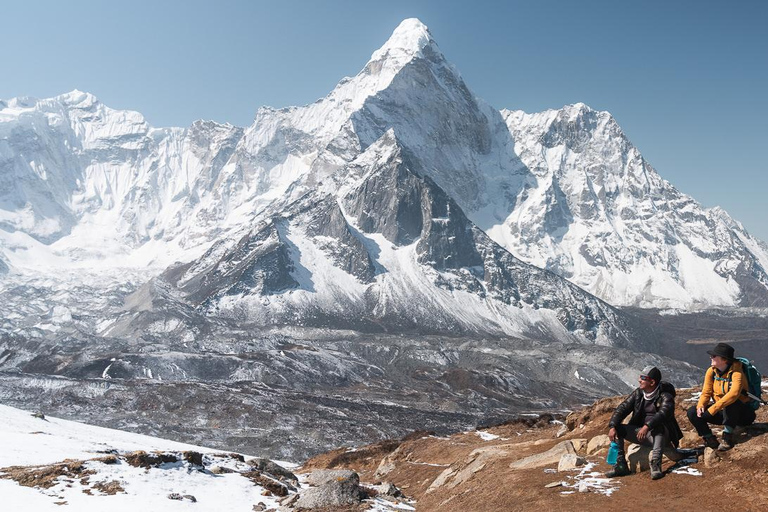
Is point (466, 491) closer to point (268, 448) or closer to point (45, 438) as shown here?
point (45, 438)

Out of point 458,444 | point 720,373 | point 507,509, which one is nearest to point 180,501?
point 507,509

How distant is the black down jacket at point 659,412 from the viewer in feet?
67.8

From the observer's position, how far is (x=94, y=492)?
28.2 m

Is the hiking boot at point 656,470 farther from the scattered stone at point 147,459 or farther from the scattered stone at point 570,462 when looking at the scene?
the scattered stone at point 147,459

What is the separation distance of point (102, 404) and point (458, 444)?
161 metres

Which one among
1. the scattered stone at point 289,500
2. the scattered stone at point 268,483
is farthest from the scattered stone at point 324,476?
the scattered stone at point 289,500

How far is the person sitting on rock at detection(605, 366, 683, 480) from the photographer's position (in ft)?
67.6

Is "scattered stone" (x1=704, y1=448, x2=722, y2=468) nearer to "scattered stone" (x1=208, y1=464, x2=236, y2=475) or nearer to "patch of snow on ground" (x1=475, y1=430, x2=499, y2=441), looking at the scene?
"scattered stone" (x1=208, y1=464, x2=236, y2=475)

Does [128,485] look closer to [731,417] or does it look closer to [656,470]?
[656,470]

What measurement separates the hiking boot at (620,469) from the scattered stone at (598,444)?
5.52 m

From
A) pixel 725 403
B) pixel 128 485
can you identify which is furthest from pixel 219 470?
pixel 725 403

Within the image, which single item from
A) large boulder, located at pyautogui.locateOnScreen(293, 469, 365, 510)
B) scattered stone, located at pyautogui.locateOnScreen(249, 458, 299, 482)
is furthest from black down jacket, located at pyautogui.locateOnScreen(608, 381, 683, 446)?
scattered stone, located at pyautogui.locateOnScreen(249, 458, 299, 482)

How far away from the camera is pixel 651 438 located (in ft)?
69.3

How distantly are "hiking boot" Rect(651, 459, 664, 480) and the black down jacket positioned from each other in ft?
3.59
